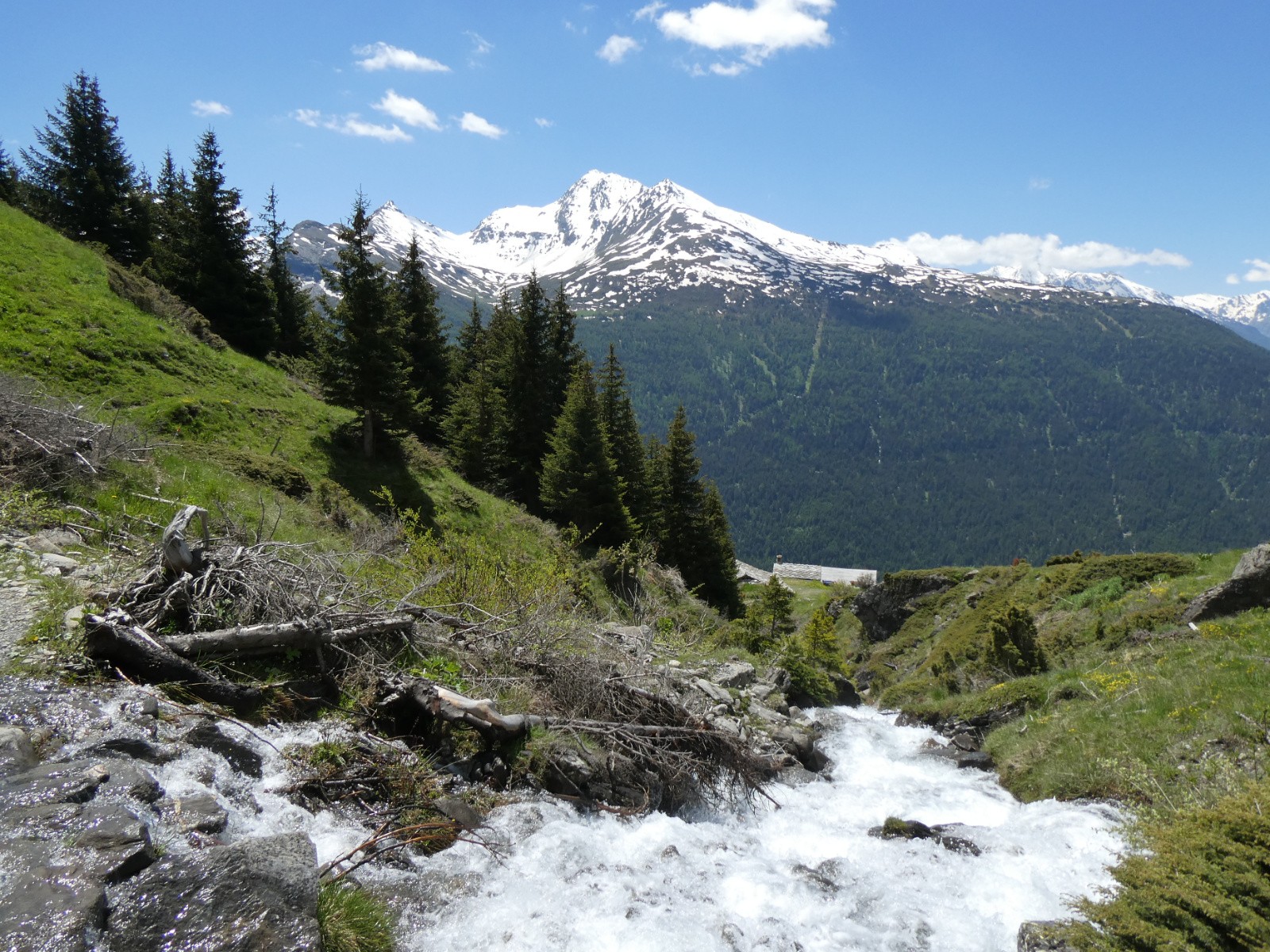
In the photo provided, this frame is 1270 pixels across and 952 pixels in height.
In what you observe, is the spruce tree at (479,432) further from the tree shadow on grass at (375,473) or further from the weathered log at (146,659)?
the weathered log at (146,659)

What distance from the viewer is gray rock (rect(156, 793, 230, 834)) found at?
469 cm

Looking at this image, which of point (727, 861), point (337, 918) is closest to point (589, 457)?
point (727, 861)

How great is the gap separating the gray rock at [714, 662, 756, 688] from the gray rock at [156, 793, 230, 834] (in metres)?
10.5

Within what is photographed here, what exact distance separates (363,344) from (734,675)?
16.7 metres

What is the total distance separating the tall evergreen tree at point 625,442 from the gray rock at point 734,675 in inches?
685

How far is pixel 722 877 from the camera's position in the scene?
6801 millimetres

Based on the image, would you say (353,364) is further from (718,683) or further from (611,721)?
(611,721)

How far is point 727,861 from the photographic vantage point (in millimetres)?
7180

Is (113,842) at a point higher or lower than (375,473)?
higher

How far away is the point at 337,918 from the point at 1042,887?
710cm

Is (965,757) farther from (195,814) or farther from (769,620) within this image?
(769,620)

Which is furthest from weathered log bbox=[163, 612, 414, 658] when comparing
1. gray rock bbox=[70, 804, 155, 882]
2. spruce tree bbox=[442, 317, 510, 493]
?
spruce tree bbox=[442, 317, 510, 493]

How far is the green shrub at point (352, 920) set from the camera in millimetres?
4133

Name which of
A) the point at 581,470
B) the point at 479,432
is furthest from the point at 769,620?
the point at 479,432
